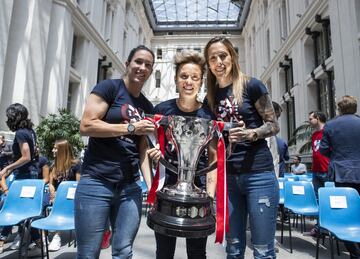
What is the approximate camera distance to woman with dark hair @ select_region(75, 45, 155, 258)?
173 cm

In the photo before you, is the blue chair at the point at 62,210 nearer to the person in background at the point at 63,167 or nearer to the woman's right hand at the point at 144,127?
the person in background at the point at 63,167

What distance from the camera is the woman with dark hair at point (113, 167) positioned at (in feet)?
Answer: 5.68

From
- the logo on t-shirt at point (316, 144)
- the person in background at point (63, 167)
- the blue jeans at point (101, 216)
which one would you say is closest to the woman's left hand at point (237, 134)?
the blue jeans at point (101, 216)

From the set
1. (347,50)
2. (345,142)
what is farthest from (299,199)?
(347,50)

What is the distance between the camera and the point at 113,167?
5.82ft

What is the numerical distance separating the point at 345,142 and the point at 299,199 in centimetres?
167

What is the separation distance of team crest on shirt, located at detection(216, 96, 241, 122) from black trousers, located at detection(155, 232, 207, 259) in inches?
29.9

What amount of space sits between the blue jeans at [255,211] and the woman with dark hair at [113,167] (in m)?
0.57

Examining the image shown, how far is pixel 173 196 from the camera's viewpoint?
139cm

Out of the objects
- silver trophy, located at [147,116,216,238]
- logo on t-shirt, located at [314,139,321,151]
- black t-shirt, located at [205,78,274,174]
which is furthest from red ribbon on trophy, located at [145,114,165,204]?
logo on t-shirt, located at [314,139,321,151]

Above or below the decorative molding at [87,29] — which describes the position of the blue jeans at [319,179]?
below

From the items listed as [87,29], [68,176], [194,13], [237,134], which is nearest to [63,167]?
[68,176]

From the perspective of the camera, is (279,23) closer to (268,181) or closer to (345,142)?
(345,142)

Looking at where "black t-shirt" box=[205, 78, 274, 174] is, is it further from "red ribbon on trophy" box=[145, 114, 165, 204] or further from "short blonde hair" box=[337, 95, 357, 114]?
"short blonde hair" box=[337, 95, 357, 114]
